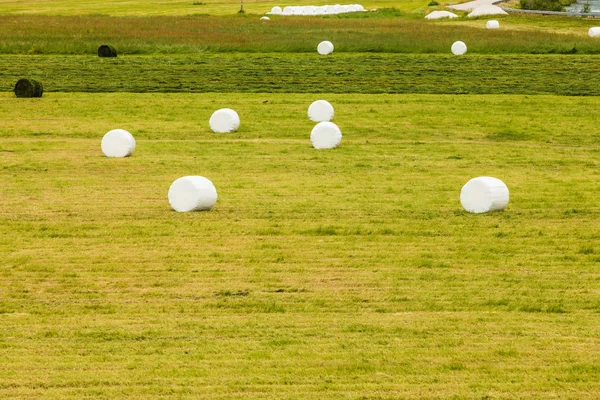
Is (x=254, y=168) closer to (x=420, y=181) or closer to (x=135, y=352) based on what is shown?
(x=420, y=181)

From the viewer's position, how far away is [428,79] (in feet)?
128

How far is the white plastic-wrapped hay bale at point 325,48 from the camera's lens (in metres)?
48.2

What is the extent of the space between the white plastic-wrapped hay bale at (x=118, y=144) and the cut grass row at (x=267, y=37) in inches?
1021

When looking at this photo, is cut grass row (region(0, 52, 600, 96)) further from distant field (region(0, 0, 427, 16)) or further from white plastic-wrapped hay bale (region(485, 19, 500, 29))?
distant field (region(0, 0, 427, 16))

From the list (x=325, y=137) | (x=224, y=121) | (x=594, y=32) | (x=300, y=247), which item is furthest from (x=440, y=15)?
(x=300, y=247)

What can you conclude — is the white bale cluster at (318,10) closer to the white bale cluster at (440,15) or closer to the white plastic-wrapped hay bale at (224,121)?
the white bale cluster at (440,15)

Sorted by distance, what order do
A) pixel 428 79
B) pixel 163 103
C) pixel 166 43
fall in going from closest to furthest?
pixel 163 103, pixel 428 79, pixel 166 43

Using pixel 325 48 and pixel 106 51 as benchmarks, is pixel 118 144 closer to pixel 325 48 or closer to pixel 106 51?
pixel 106 51

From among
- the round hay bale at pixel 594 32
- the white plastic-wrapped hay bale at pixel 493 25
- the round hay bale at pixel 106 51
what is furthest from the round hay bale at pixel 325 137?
the white plastic-wrapped hay bale at pixel 493 25

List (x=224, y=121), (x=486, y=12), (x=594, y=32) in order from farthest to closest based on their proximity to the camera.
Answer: (x=486, y=12) → (x=594, y=32) → (x=224, y=121)

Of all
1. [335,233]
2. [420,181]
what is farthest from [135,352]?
[420,181]

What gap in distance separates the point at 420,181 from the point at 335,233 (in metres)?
4.96

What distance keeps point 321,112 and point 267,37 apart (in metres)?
25.8

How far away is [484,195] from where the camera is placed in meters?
17.8
